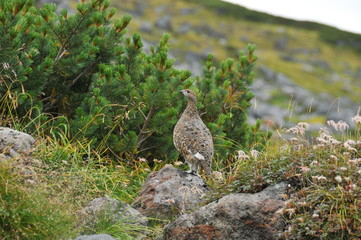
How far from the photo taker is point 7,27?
7.96 meters

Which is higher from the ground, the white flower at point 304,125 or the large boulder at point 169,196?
the white flower at point 304,125

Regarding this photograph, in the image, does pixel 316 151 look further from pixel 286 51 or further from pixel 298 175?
pixel 286 51

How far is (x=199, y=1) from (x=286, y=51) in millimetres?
34061

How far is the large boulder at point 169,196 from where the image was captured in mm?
6844

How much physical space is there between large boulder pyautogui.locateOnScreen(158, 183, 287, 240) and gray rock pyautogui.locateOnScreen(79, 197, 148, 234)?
644 millimetres

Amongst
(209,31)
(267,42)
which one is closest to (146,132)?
(209,31)

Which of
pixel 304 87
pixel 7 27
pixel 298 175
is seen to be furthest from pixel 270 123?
pixel 304 87

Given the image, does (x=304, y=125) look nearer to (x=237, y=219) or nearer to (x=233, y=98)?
(x=237, y=219)

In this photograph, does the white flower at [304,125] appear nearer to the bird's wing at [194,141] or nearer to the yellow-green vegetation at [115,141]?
the yellow-green vegetation at [115,141]

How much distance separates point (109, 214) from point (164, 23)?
467 feet

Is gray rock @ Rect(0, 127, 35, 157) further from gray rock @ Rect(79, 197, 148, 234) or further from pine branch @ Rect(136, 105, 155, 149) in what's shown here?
pine branch @ Rect(136, 105, 155, 149)

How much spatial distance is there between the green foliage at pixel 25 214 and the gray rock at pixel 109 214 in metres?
0.81

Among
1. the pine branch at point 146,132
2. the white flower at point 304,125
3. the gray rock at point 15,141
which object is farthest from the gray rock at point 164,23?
the white flower at point 304,125

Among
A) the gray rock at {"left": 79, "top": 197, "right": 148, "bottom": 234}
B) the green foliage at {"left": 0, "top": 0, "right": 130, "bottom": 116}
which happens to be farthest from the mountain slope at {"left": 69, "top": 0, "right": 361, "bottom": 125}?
the gray rock at {"left": 79, "top": 197, "right": 148, "bottom": 234}
